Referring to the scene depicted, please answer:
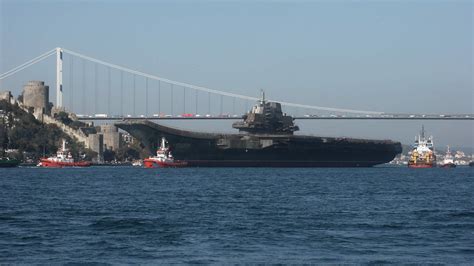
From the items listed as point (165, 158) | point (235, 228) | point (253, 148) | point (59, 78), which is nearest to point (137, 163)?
point (59, 78)

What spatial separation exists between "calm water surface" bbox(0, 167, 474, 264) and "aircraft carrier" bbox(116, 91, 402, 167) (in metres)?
47.3

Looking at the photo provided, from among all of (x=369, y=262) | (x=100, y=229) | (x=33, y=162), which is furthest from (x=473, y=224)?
(x=33, y=162)

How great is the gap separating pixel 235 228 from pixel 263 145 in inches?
2520

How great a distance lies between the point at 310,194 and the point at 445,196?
575cm

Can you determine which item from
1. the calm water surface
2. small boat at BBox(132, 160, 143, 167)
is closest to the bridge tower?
small boat at BBox(132, 160, 143, 167)

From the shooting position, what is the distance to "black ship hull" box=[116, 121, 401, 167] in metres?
88.1

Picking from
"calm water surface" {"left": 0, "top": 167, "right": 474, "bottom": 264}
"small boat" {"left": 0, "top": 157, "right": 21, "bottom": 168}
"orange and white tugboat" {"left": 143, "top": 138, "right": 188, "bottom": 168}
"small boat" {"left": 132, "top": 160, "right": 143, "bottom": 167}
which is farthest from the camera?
"small boat" {"left": 132, "top": 160, "right": 143, "bottom": 167}

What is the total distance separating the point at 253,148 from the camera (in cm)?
9019

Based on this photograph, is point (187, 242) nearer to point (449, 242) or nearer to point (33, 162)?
point (449, 242)

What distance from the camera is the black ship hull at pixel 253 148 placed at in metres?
88.1

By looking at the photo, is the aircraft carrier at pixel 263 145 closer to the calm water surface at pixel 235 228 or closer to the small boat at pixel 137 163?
the small boat at pixel 137 163

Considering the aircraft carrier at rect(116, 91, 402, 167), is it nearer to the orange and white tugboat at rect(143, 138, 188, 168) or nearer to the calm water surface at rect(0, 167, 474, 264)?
the orange and white tugboat at rect(143, 138, 188, 168)

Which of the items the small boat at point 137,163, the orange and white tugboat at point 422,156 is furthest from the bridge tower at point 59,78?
the orange and white tugboat at point 422,156

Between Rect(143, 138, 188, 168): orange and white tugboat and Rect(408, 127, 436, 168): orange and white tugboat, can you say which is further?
Rect(408, 127, 436, 168): orange and white tugboat
